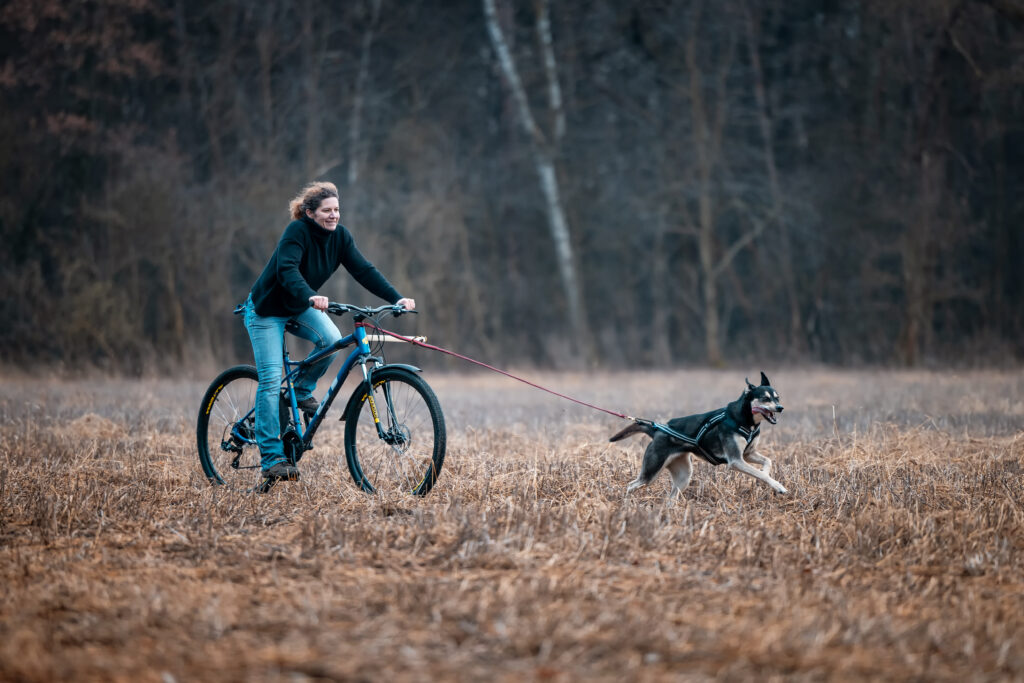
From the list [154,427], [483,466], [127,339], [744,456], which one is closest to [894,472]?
[744,456]

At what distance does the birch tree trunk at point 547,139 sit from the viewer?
2562 cm

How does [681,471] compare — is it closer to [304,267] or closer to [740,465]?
[740,465]

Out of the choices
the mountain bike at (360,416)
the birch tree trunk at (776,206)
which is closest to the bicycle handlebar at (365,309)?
the mountain bike at (360,416)

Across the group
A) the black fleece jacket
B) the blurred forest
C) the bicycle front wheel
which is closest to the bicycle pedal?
the bicycle front wheel

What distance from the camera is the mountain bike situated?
668cm

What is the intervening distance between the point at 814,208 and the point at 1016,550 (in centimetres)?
2230

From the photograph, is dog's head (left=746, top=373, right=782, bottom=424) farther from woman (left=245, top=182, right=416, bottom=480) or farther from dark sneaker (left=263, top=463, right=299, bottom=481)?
dark sneaker (left=263, top=463, right=299, bottom=481)

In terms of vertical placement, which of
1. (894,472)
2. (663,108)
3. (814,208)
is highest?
(663,108)

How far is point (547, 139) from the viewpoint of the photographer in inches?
1050

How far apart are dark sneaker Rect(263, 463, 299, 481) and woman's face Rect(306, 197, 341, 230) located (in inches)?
65.0

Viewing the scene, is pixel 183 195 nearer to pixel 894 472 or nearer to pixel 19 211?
pixel 19 211

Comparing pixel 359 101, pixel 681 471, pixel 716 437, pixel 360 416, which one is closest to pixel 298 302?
pixel 360 416

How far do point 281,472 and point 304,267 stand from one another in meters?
1.41

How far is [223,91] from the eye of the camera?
23750mm
